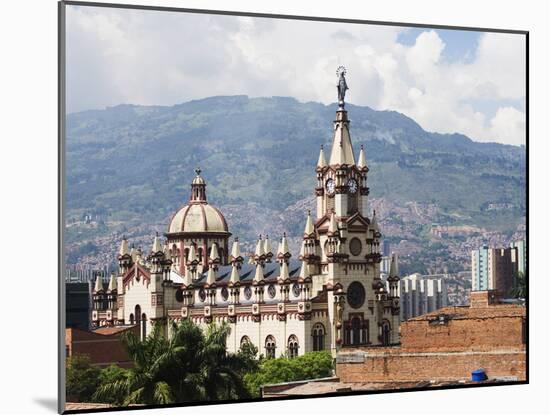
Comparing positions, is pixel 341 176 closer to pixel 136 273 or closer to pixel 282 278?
pixel 282 278

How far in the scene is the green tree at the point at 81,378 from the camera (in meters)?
19.0

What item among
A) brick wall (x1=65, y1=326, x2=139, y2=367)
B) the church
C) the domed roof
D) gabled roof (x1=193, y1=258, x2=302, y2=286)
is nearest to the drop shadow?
brick wall (x1=65, y1=326, x2=139, y2=367)

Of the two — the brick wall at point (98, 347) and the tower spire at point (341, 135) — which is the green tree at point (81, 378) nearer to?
the brick wall at point (98, 347)

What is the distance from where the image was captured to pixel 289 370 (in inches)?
835

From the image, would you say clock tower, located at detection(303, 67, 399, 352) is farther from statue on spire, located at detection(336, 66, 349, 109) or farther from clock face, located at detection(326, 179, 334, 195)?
statue on spire, located at detection(336, 66, 349, 109)

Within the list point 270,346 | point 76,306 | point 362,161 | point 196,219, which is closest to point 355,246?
point 362,161

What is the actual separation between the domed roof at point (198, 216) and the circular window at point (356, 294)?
7.77ft

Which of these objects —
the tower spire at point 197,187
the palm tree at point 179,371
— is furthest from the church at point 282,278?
the palm tree at point 179,371

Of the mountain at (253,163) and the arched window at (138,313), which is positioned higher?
the mountain at (253,163)

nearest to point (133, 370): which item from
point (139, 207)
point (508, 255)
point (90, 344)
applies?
point (90, 344)

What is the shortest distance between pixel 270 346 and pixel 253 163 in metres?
2.87

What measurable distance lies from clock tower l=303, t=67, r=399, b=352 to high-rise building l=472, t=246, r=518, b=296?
1.23 m

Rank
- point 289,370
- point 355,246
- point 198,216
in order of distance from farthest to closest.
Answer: point 355,246 → point 198,216 → point 289,370

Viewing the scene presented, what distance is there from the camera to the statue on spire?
69.4ft
